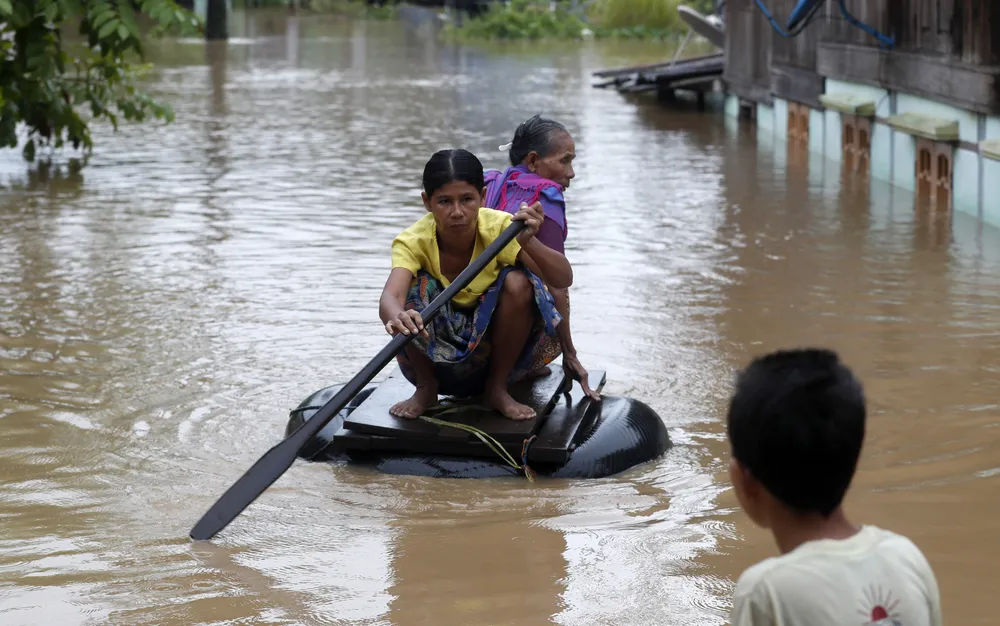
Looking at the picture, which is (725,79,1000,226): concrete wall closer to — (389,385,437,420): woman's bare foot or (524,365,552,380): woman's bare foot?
(524,365,552,380): woman's bare foot

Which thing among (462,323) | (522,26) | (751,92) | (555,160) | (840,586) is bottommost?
(462,323)

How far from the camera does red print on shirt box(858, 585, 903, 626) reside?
178 cm

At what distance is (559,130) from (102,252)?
4787mm

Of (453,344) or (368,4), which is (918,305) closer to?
(453,344)

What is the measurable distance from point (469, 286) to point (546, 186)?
47 centimetres

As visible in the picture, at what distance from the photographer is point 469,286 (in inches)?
179

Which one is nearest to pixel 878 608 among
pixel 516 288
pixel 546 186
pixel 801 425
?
pixel 801 425

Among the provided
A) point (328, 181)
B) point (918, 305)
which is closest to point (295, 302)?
point (918, 305)

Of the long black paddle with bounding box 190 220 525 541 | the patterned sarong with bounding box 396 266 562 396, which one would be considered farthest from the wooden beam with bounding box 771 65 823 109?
the long black paddle with bounding box 190 220 525 541

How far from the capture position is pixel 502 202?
4.83m

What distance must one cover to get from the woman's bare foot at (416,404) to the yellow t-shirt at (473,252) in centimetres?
33

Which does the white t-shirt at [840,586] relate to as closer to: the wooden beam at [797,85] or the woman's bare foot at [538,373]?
the woman's bare foot at [538,373]

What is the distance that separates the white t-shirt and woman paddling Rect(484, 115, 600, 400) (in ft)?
9.57

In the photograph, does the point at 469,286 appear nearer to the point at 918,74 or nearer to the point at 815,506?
the point at 815,506
